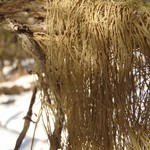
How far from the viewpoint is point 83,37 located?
5.23ft

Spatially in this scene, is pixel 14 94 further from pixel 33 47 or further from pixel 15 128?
pixel 33 47

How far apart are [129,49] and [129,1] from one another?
21 centimetres

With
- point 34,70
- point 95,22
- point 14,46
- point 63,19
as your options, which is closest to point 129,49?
point 95,22

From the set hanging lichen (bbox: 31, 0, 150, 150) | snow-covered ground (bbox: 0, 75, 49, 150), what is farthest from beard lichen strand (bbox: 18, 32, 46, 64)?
snow-covered ground (bbox: 0, 75, 49, 150)

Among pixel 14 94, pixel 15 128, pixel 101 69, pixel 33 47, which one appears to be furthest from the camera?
pixel 14 94

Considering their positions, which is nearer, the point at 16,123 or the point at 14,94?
the point at 16,123

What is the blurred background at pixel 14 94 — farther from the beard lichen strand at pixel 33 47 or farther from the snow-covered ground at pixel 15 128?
the beard lichen strand at pixel 33 47

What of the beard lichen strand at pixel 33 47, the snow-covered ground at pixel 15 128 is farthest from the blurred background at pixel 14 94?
the beard lichen strand at pixel 33 47

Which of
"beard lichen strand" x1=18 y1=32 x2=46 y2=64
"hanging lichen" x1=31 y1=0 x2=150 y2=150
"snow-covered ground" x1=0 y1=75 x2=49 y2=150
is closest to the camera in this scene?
"hanging lichen" x1=31 y1=0 x2=150 y2=150

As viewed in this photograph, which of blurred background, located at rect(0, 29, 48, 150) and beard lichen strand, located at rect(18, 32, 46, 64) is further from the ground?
blurred background, located at rect(0, 29, 48, 150)

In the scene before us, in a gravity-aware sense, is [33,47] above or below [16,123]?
below

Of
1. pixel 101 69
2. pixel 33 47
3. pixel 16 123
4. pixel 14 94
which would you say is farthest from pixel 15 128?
→ pixel 14 94

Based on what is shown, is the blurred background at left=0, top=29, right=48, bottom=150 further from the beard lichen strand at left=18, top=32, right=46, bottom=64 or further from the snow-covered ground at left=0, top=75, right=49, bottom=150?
the beard lichen strand at left=18, top=32, right=46, bottom=64

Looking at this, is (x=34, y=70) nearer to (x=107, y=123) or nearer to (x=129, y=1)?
(x=107, y=123)
